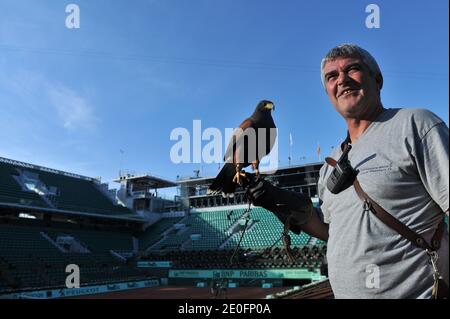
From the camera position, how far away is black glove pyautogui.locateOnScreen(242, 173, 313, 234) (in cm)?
243

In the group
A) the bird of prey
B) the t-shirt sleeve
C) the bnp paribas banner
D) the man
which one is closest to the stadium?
the bnp paribas banner

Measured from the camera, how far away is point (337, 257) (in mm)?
1979

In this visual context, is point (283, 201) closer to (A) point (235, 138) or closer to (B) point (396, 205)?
(B) point (396, 205)

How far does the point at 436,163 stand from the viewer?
5.16ft

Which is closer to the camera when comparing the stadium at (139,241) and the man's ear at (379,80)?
the man's ear at (379,80)

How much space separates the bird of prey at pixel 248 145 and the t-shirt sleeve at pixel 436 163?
1.89 m

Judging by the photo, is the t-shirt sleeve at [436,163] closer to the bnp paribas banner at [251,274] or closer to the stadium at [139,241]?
the stadium at [139,241]

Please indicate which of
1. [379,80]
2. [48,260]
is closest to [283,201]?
[379,80]

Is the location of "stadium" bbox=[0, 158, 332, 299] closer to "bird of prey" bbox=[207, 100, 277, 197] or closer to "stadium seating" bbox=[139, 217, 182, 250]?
"stadium seating" bbox=[139, 217, 182, 250]

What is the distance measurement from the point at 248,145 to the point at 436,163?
234 cm

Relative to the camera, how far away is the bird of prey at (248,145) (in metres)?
3.58

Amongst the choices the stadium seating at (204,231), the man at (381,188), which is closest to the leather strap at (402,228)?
the man at (381,188)

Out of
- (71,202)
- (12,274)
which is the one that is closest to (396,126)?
(12,274)
